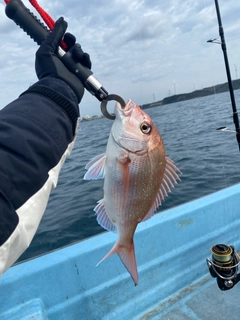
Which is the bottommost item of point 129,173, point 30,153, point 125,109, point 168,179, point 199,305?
point 199,305

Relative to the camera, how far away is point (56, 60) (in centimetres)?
165

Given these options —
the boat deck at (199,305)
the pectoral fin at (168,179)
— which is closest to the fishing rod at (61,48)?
the pectoral fin at (168,179)

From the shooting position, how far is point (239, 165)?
7.76 metres

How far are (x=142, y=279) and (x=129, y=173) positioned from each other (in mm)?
1967

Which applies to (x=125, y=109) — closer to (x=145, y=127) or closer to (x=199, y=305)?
(x=145, y=127)

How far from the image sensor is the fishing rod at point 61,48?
1653mm

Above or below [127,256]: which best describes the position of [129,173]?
above

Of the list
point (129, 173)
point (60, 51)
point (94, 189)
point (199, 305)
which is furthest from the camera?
point (94, 189)

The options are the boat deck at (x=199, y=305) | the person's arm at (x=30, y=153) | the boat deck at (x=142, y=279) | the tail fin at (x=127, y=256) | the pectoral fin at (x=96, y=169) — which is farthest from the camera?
the boat deck at (x=199, y=305)

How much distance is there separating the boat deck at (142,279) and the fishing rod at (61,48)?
177cm

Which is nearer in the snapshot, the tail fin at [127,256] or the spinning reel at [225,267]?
the tail fin at [127,256]

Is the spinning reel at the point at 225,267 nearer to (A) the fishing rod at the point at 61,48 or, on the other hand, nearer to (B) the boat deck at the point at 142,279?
(B) the boat deck at the point at 142,279

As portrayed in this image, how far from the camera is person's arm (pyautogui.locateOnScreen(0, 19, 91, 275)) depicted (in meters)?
1.08

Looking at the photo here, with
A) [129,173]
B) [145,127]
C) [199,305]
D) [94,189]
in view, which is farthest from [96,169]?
[94,189]
